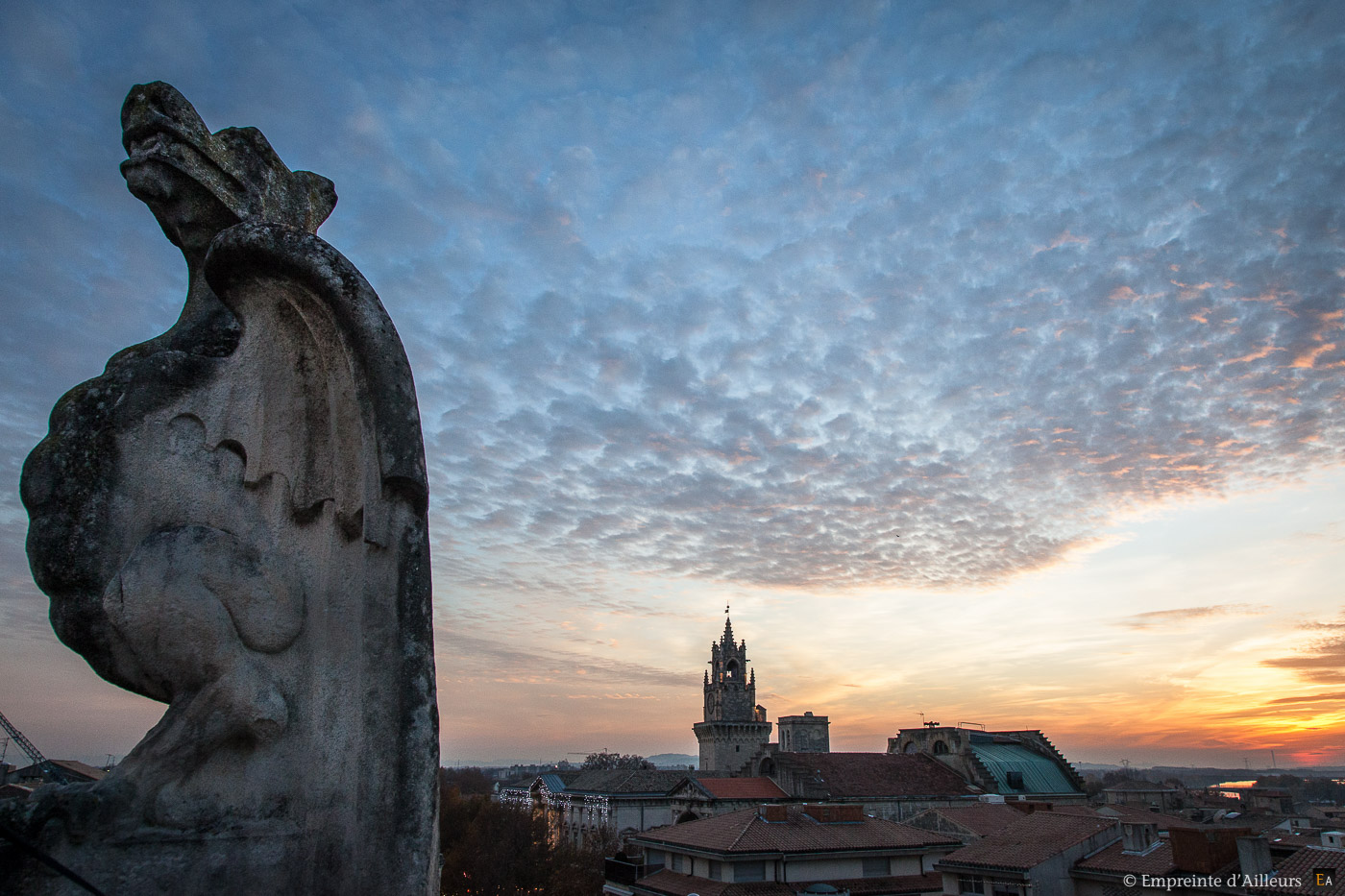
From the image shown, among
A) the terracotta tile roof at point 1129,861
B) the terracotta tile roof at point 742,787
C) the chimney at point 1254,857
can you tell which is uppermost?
the chimney at point 1254,857

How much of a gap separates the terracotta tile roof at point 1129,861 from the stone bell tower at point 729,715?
62067 millimetres

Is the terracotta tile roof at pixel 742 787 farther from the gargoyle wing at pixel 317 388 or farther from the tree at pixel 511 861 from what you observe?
the gargoyle wing at pixel 317 388

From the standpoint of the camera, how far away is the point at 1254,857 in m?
21.5

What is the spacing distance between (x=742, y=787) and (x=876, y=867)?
84.0ft

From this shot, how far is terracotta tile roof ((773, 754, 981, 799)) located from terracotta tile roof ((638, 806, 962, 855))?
21934 mm

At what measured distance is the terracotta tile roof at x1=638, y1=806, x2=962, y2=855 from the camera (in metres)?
31.6

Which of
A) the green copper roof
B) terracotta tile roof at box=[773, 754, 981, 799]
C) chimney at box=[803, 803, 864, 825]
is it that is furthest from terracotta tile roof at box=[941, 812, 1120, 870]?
the green copper roof

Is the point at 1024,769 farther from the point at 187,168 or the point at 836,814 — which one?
the point at 187,168

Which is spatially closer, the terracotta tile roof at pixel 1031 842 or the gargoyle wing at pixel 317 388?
the gargoyle wing at pixel 317 388

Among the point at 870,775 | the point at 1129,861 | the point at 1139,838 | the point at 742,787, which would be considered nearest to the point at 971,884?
the point at 1129,861

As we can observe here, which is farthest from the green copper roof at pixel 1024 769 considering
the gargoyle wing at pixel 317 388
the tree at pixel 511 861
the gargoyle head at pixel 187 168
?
the gargoyle head at pixel 187 168

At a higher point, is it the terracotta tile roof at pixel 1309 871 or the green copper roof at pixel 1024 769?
the terracotta tile roof at pixel 1309 871

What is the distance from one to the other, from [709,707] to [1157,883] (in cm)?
7102

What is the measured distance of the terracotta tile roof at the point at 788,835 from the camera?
31.6 meters
